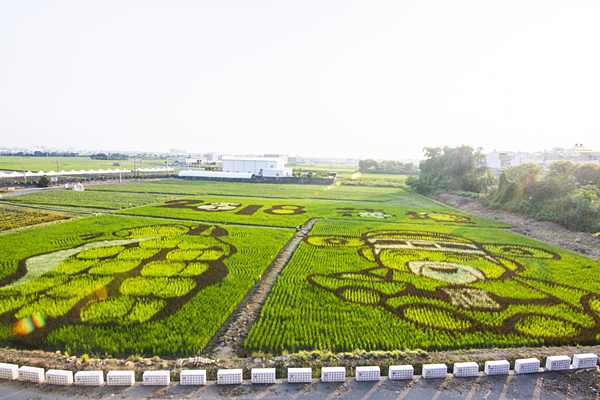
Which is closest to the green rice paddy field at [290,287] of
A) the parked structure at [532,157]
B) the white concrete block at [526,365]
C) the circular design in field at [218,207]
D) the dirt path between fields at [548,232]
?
the white concrete block at [526,365]

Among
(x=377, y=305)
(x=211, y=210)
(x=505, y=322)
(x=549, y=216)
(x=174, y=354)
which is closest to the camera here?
(x=174, y=354)

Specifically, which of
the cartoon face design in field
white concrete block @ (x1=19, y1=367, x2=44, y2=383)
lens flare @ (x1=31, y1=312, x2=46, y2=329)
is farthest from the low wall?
A: white concrete block @ (x1=19, y1=367, x2=44, y2=383)

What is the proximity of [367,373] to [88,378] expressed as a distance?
26.7 feet

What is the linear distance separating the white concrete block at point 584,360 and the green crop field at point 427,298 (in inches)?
52.0

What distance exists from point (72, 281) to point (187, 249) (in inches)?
274

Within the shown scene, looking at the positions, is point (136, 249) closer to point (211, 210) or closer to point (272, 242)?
point (272, 242)

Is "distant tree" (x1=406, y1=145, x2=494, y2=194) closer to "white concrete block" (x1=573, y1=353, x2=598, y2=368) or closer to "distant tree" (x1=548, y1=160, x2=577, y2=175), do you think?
"distant tree" (x1=548, y1=160, x2=577, y2=175)

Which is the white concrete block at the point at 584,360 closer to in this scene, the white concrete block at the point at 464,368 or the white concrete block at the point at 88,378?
the white concrete block at the point at 464,368

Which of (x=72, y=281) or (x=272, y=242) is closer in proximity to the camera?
(x=72, y=281)

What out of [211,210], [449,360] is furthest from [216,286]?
[211,210]

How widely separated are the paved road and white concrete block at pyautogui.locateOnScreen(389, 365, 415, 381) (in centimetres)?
16

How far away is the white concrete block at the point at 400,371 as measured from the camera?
9.02 metres

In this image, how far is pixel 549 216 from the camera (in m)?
31.2

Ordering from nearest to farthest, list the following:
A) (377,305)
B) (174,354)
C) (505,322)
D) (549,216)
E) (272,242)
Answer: (174,354) < (505,322) < (377,305) < (272,242) < (549,216)
